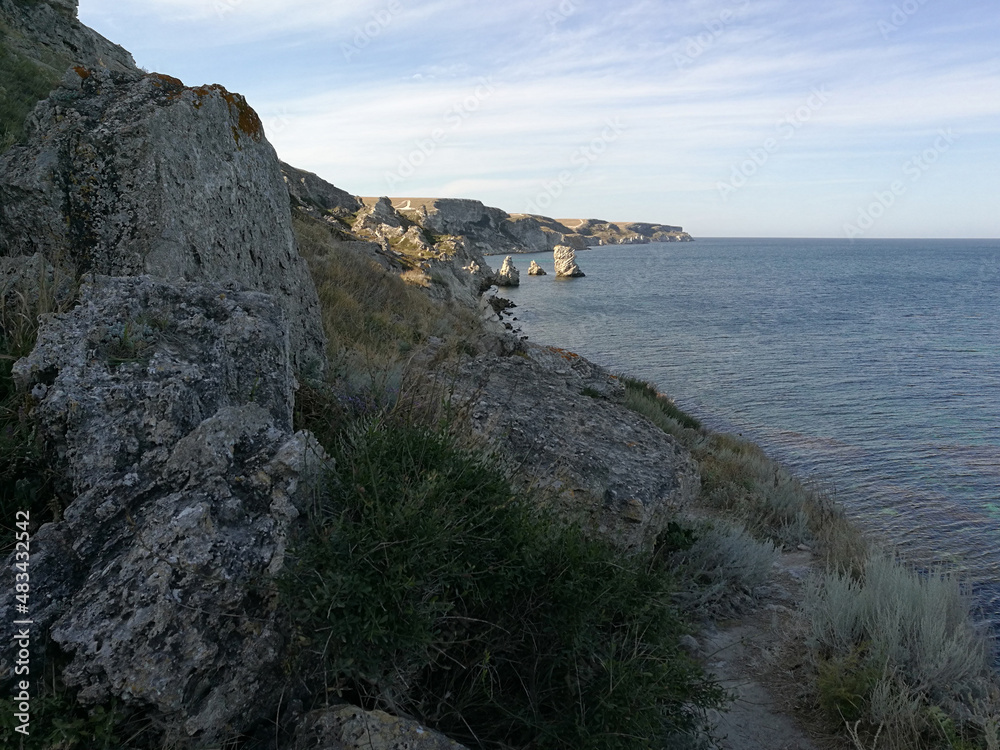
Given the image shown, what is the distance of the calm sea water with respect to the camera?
1067cm

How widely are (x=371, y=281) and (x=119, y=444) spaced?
37.7 feet

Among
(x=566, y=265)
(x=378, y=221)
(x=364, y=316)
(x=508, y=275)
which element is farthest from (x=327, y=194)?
(x=566, y=265)

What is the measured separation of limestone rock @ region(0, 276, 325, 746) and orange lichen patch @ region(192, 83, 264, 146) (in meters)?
2.67

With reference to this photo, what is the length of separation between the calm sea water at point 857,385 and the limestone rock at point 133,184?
351 inches

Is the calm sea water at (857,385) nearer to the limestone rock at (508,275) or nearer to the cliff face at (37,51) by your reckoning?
the cliff face at (37,51)

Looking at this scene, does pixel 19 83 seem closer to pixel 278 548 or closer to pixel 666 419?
pixel 278 548

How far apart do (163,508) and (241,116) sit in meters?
4.40

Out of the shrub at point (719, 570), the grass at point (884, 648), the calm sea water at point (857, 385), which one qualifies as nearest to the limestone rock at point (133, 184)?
the shrub at point (719, 570)

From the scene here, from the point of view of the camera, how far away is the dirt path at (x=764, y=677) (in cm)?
381

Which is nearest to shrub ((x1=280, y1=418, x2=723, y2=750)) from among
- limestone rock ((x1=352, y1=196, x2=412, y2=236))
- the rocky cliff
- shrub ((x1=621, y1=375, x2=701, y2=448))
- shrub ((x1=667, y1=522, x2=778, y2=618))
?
the rocky cliff

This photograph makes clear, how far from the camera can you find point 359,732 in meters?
2.27

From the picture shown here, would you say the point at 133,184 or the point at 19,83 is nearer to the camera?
the point at 133,184

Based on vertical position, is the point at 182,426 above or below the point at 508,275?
below

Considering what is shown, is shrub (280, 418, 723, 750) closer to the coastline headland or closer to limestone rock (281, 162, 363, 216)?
the coastline headland
